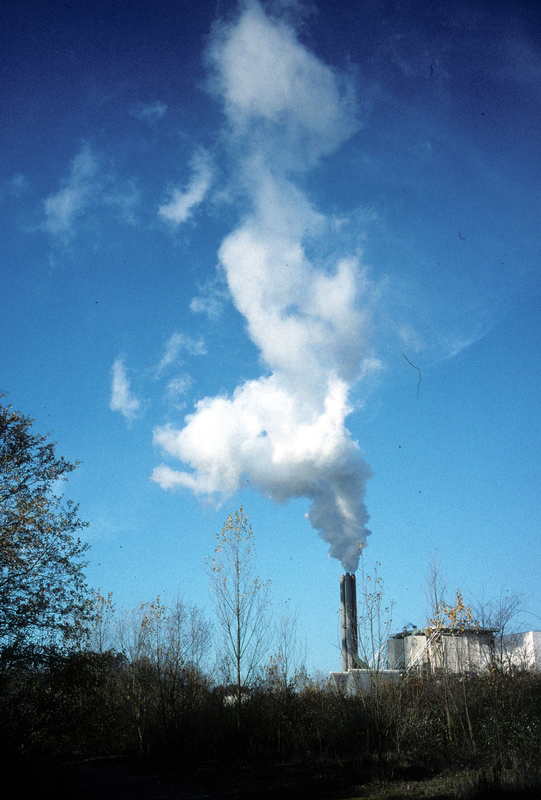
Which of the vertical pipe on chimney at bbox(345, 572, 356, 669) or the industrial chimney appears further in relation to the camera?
the industrial chimney

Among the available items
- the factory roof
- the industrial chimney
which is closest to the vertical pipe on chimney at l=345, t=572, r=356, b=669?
the industrial chimney

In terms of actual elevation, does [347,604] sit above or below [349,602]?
below

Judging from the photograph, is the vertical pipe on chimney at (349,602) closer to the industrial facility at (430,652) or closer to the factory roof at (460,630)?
the industrial facility at (430,652)

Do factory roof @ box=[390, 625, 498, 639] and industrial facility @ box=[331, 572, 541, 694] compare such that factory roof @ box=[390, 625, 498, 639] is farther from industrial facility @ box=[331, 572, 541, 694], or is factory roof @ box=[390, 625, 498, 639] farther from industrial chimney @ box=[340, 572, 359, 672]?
industrial chimney @ box=[340, 572, 359, 672]

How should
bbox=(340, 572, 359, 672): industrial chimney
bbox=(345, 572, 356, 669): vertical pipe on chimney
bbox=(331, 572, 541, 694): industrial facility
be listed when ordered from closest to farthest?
1. bbox=(331, 572, 541, 694): industrial facility
2. bbox=(345, 572, 356, 669): vertical pipe on chimney
3. bbox=(340, 572, 359, 672): industrial chimney

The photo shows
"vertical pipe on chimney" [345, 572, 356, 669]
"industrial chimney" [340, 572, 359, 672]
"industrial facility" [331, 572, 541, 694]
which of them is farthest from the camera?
"industrial chimney" [340, 572, 359, 672]

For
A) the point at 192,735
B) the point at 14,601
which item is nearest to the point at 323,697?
the point at 192,735

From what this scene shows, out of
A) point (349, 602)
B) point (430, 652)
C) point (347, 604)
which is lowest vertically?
point (430, 652)

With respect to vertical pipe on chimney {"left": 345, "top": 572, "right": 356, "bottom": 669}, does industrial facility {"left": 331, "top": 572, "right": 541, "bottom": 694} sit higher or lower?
lower

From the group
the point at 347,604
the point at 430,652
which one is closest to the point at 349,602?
the point at 347,604

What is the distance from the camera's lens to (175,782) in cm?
1585

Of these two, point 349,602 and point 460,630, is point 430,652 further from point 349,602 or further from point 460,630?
point 349,602

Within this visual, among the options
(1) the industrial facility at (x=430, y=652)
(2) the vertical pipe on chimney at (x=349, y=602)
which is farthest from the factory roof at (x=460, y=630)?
(2) the vertical pipe on chimney at (x=349, y=602)

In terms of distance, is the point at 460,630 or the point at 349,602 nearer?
the point at 460,630
